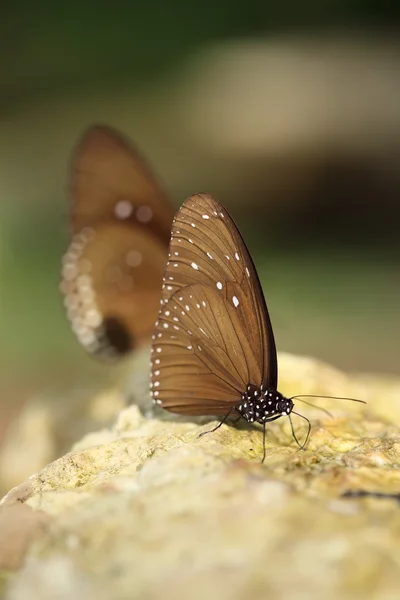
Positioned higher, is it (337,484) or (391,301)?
(337,484)

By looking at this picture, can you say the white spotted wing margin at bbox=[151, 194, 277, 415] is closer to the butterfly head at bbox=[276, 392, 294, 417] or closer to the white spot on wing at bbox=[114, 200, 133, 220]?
the butterfly head at bbox=[276, 392, 294, 417]

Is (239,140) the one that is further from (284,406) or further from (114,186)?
(284,406)

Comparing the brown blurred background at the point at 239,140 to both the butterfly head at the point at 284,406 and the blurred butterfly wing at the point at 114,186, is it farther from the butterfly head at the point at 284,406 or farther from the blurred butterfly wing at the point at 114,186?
the butterfly head at the point at 284,406

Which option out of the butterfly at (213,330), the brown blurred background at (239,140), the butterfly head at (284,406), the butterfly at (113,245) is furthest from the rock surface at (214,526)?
the brown blurred background at (239,140)

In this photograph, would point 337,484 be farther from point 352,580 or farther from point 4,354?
point 4,354

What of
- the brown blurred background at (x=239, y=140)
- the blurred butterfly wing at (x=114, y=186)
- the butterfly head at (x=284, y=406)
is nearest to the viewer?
the butterfly head at (x=284, y=406)

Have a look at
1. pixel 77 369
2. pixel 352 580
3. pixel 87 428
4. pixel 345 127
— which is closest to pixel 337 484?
pixel 352 580

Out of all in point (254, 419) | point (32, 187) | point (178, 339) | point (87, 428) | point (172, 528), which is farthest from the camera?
point (32, 187)

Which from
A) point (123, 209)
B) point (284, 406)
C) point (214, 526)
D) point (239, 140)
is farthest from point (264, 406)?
point (239, 140)
